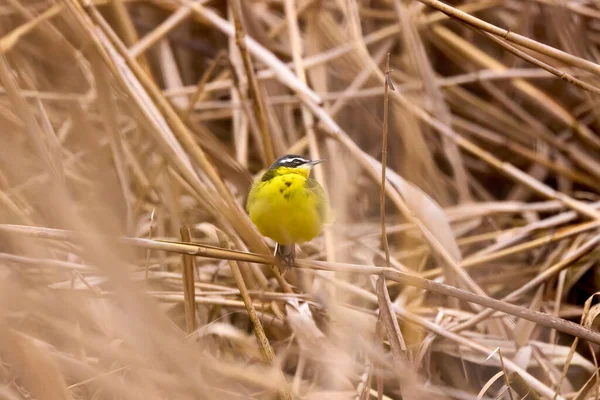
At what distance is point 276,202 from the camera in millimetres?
1552

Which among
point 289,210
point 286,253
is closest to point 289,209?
point 289,210

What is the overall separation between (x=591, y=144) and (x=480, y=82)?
1.48ft

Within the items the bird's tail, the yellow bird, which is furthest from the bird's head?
the bird's tail

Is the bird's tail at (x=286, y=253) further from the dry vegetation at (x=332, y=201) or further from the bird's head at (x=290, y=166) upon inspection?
the bird's head at (x=290, y=166)

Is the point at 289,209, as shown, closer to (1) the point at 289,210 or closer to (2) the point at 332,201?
(1) the point at 289,210

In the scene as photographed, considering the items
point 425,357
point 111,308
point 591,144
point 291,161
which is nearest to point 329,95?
point 291,161

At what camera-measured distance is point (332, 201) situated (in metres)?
1.69

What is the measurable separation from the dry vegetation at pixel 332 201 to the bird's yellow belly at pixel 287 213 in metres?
0.09

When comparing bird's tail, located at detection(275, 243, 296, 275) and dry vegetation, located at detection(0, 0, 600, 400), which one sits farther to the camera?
bird's tail, located at detection(275, 243, 296, 275)

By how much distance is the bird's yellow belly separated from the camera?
153 cm

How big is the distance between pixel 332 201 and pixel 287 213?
0.62 feet

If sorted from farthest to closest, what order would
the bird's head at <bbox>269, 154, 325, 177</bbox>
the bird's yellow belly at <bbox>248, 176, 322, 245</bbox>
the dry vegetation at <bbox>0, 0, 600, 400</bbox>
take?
the bird's head at <bbox>269, 154, 325, 177</bbox>
the bird's yellow belly at <bbox>248, 176, 322, 245</bbox>
the dry vegetation at <bbox>0, 0, 600, 400</bbox>

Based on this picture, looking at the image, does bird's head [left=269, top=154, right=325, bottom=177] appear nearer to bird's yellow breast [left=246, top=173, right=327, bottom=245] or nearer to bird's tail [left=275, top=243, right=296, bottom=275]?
bird's yellow breast [left=246, top=173, right=327, bottom=245]

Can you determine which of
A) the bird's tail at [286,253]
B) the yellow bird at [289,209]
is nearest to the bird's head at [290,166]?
the yellow bird at [289,209]
